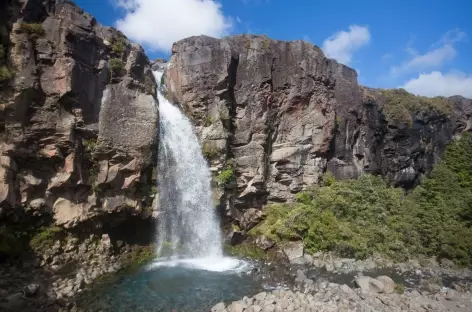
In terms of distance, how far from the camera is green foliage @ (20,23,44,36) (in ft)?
47.5

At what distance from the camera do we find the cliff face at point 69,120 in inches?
545

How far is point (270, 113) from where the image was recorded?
74.3ft

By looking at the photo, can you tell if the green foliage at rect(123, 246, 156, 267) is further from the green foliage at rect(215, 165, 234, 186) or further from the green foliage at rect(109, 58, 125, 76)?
the green foliage at rect(109, 58, 125, 76)

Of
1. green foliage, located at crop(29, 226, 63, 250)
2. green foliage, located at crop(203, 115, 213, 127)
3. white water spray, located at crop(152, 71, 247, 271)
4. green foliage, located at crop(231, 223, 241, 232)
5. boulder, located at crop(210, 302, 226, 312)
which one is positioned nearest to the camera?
boulder, located at crop(210, 302, 226, 312)

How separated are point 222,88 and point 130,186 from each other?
890 centimetres

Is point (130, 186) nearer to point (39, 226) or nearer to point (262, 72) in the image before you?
point (39, 226)

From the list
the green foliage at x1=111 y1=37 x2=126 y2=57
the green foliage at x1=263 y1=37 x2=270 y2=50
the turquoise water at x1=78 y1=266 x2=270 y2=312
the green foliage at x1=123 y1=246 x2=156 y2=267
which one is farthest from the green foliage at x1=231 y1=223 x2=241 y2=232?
the green foliage at x1=263 y1=37 x2=270 y2=50

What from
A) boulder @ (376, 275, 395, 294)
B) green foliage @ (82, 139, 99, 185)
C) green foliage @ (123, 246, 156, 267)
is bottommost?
boulder @ (376, 275, 395, 294)

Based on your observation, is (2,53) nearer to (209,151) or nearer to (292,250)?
(209,151)

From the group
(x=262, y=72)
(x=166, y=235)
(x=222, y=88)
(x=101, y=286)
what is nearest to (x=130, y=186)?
(x=166, y=235)

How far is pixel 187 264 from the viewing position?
1703 cm

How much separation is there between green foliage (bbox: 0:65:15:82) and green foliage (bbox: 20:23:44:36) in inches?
88.5

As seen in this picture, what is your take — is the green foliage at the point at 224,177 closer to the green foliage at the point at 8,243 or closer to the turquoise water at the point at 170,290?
the turquoise water at the point at 170,290

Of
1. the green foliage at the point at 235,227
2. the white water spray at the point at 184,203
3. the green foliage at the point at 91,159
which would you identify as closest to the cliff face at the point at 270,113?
the green foliage at the point at 235,227
